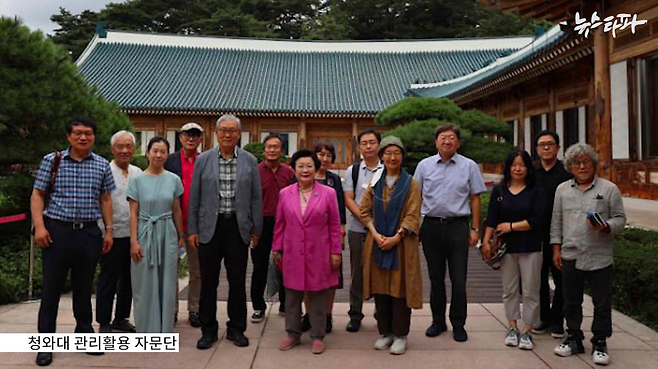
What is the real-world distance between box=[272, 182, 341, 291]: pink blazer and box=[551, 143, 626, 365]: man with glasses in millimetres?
1571

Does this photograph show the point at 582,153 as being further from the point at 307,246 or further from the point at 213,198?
the point at 213,198

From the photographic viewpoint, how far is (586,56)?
9.61 m

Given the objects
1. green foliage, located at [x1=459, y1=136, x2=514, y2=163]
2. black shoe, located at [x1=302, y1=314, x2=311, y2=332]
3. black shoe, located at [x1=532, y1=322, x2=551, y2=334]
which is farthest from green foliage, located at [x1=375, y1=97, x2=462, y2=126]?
black shoe, located at [x1=302, y1=314, x2=311, y2=332]

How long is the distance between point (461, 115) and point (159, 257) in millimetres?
7881

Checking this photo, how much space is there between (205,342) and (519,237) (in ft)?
7.76

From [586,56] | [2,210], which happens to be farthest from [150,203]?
[586,56]

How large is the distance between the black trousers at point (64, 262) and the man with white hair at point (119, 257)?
0.71 ft

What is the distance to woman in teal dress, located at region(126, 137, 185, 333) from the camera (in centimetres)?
361

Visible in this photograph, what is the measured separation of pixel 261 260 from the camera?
429 centimetres

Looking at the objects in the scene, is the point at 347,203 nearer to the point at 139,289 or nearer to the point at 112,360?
the point at 139,289

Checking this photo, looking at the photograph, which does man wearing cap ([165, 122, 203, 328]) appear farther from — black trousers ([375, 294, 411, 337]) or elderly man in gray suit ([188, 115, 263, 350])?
black trousers ([375, 294, 411, 337])

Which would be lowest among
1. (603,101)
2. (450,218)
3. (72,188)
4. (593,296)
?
(593,296)

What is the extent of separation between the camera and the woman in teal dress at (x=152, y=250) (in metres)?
3.61

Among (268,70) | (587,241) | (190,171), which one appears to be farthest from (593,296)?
(268,70)
